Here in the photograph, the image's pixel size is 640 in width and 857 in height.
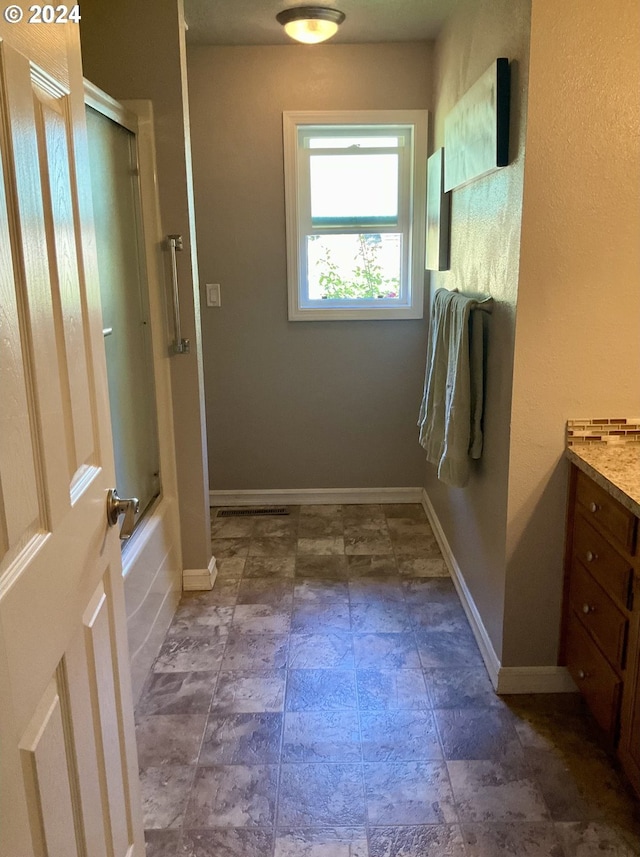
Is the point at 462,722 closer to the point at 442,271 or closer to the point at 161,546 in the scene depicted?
the point at 161,546

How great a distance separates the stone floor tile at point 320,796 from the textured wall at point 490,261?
676 mm

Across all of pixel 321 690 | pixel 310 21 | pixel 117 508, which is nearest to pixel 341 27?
pixel 310 21

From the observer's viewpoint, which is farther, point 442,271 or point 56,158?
point 442,271

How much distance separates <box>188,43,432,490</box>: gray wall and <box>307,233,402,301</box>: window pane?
172 mm

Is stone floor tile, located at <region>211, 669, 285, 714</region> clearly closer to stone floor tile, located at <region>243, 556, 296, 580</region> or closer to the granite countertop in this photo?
stone floor tile, located at <region>243, 556, 296, 580</region>

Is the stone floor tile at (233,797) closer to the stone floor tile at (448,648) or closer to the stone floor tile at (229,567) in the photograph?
the stone floor tile at (448,648)

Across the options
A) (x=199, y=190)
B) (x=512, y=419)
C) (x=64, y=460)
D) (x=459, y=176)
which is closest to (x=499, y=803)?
(x=512, y=419)

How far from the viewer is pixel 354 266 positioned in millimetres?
3609

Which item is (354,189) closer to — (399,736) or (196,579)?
(196,579)

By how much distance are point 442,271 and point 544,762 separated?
80.9 inches

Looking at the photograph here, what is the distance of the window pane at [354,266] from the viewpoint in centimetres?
357

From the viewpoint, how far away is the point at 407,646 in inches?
95.9

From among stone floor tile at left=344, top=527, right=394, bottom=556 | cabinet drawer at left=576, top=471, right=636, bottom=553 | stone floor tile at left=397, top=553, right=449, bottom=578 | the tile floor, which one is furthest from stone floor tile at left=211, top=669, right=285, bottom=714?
cabinet drawer at left=576, top=471, right=636, bottom=553

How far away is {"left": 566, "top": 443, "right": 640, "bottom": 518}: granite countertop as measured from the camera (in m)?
1.62
